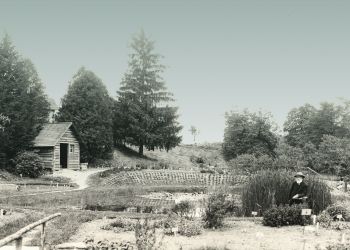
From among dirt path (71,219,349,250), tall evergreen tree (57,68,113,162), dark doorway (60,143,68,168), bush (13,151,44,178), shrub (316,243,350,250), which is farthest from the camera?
tall evergreen tree (57,68,113,162)

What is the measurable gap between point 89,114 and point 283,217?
35007mm

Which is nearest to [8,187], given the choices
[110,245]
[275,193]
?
[275,193]

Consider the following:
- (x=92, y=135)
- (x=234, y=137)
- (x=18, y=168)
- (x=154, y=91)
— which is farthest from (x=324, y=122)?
(x=18, y=168)

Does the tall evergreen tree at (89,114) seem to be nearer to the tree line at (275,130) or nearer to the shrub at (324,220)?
the tree line at (275,130)

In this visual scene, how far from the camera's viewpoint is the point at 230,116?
5894 cm

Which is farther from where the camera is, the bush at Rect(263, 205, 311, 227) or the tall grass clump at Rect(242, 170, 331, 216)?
the tall grass clump at Rect(242, 170, 331, 216)

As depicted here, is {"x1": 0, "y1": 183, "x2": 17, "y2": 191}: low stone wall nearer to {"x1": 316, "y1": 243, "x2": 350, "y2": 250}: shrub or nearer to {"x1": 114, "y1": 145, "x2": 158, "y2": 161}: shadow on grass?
{"x1": 316, "y1": 243, "x2": 350, "y2": 250}: shrub

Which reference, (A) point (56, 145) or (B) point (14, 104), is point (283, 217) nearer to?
(B) point (14, 104)

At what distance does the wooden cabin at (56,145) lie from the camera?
41.6 meters

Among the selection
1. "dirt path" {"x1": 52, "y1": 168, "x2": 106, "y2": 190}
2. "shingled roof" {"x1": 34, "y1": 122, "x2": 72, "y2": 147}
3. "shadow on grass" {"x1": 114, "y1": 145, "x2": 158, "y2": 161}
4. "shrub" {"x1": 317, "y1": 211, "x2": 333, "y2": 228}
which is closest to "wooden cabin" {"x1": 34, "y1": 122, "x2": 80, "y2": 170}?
"shingled roof" {"x1": 34, "y1": 122, "x2": 72, "y2": 147}

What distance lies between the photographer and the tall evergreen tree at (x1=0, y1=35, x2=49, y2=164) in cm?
3875

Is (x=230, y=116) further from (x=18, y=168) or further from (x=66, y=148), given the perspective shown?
(x=18, y=168)

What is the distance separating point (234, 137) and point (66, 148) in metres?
20.2

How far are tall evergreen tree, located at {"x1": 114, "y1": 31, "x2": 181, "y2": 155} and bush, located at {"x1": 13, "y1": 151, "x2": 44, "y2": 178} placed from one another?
47.7ft
